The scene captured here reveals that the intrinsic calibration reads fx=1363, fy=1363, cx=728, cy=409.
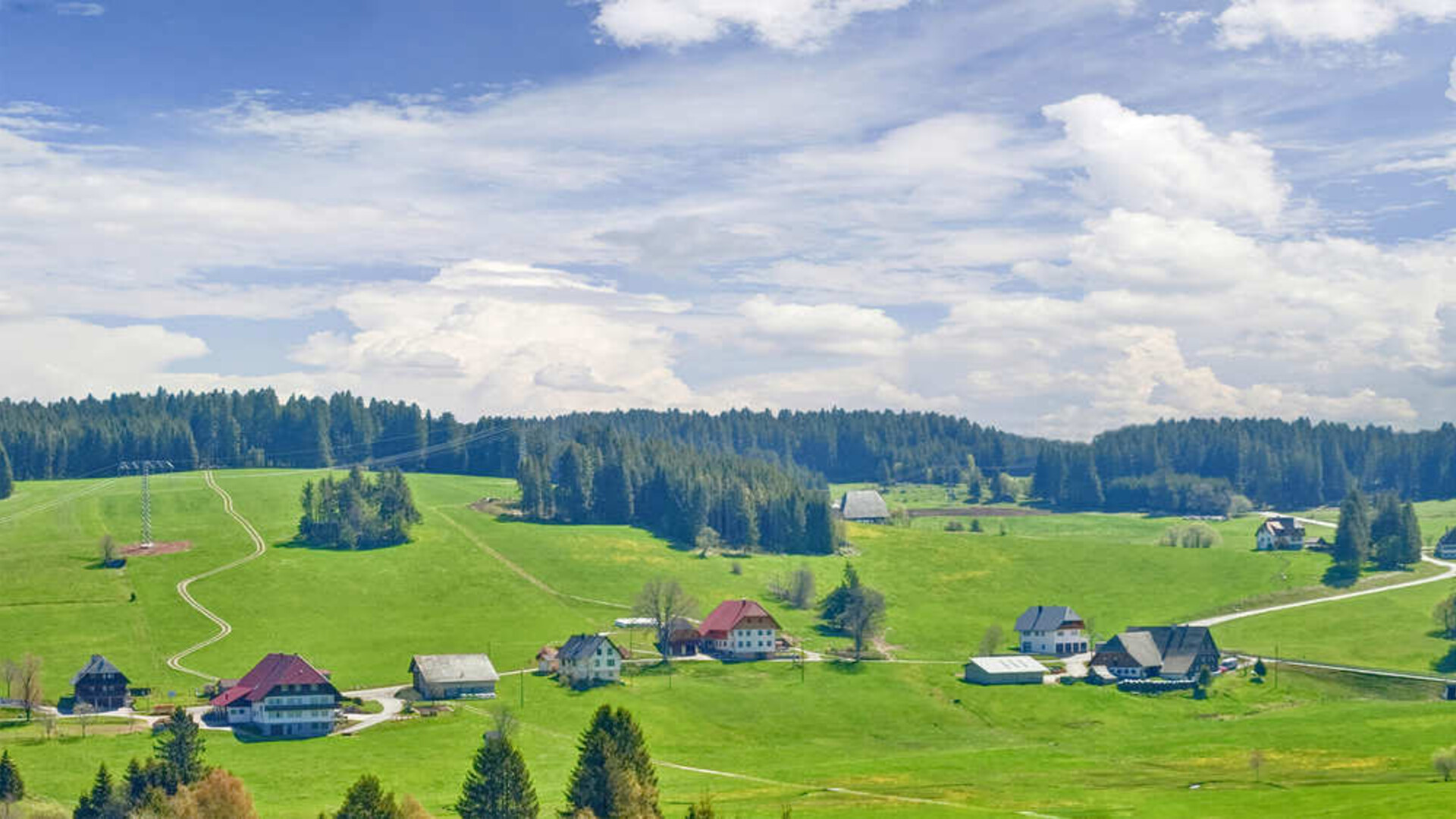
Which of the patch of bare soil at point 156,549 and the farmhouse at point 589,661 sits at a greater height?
the patch of bare soil at point 156,549

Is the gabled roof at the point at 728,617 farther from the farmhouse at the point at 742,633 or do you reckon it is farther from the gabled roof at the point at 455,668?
the gabled roof at the point at 455,668

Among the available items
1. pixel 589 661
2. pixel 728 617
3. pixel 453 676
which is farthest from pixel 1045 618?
pixel 453 676

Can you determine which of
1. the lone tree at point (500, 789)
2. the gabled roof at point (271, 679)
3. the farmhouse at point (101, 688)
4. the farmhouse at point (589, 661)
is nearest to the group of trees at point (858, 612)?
the farmhouse at point (589, 661)

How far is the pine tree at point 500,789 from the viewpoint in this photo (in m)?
84.5

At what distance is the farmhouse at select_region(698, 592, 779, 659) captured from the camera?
6565 inches

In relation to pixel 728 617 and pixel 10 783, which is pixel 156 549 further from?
pixel 10 783

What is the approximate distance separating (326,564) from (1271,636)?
128 m

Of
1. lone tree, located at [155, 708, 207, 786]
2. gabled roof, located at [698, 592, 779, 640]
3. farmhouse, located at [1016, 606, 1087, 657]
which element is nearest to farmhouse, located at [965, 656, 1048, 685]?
farmhouse, located at [1016, 606, 1087, 657]

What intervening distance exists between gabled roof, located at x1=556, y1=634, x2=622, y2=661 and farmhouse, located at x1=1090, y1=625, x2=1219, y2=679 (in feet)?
194

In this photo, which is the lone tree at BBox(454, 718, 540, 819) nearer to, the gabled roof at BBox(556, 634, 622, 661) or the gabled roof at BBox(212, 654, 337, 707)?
the gabled roof at BBox(212, 654, 337, 707)

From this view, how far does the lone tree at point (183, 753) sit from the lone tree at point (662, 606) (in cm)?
7049

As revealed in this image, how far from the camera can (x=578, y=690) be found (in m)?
144

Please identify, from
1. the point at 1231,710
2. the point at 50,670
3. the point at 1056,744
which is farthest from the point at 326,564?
the point at 1231,710

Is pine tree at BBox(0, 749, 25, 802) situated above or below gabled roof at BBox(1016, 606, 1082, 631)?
below
